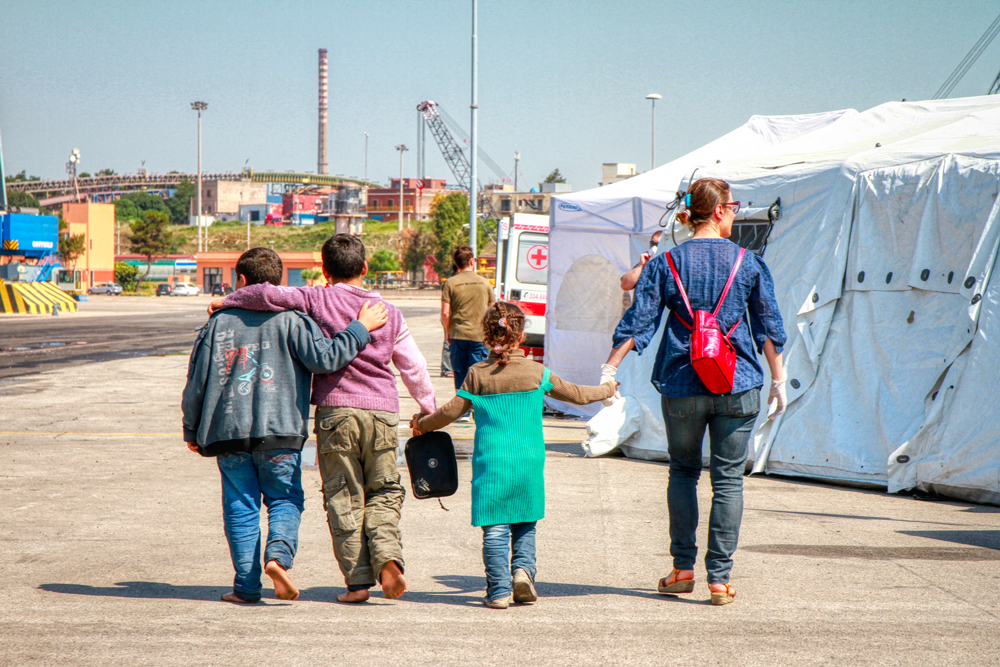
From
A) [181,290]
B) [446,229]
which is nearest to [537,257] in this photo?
[181,290]

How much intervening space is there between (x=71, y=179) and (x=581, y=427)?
175m

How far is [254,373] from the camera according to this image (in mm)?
4297

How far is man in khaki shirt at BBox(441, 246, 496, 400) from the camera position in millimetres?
9219

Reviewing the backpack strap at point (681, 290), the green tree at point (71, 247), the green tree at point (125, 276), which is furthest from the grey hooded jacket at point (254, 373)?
the green tree at point (125, 276)

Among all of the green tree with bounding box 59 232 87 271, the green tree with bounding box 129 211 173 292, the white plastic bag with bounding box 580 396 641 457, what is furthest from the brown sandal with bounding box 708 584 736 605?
the green tree with bounding box 129 211 173 292

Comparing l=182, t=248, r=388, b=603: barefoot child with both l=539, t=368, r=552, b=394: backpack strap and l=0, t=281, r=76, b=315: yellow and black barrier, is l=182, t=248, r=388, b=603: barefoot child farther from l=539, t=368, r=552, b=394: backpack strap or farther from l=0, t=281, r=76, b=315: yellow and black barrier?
l=0, t=281, r=76, b=315: yellow and black barrier

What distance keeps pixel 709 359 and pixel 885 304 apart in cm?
392

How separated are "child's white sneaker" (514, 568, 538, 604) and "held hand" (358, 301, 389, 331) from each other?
127cm

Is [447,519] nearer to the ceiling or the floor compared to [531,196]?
nearer to the floor

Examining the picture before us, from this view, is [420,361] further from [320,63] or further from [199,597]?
[320,63]

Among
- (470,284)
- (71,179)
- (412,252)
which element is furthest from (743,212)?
(71,179)

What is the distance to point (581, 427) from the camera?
10.7 meters

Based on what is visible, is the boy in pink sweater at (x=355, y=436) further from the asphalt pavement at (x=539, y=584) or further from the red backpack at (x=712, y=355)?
the red backpack at (x=712, y=355)

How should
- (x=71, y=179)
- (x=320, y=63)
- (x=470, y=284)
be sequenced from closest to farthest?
(x=470, y=284) < (x=71, y=179) < (x=320, y=63)
